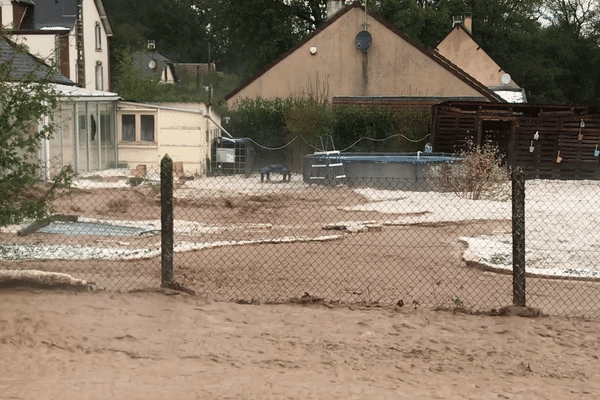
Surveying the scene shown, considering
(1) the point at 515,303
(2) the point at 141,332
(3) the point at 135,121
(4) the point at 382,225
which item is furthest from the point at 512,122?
(2) the point at 141,332

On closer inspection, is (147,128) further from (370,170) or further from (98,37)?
(98,37)

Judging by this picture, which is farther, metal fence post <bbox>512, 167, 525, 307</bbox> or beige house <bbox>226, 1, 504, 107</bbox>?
beige house <bbox>226, 1, 504, 107</bbox>

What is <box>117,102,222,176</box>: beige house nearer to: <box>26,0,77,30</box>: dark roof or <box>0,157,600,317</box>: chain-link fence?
<box>0,157,600,317</box>: chain-link fence

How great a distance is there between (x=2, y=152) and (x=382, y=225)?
959 centimetres

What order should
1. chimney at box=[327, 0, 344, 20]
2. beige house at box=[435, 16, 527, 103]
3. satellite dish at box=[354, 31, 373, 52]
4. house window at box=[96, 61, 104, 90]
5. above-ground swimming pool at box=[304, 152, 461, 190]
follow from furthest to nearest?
beige house at box=[435, 16, 527, 103] → house window at box=[96, 61, 104, 90] → chimney at box=[327, 0, 344, 20] → satellite dish at box=[354, 31, 373, 52] → above-ground swimming pool at box=[304, 152, 461, 190]

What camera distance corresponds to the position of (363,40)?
36.9 meters

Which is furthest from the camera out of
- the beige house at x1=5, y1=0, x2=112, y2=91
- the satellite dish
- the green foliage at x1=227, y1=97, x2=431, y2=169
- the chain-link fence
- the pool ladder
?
the satellite dish

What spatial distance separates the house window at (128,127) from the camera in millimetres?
32188

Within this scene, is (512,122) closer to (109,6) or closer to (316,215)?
(316,215)

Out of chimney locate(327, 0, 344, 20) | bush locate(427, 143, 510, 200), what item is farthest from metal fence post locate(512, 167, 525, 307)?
chimney locate(327, 0, 344, 20)

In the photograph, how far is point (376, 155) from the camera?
31594mm

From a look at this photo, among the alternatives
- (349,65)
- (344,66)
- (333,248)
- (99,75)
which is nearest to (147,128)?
(344,66)

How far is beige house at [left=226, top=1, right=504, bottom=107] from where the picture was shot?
36875 millimetres

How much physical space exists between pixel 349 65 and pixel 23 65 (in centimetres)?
1837
